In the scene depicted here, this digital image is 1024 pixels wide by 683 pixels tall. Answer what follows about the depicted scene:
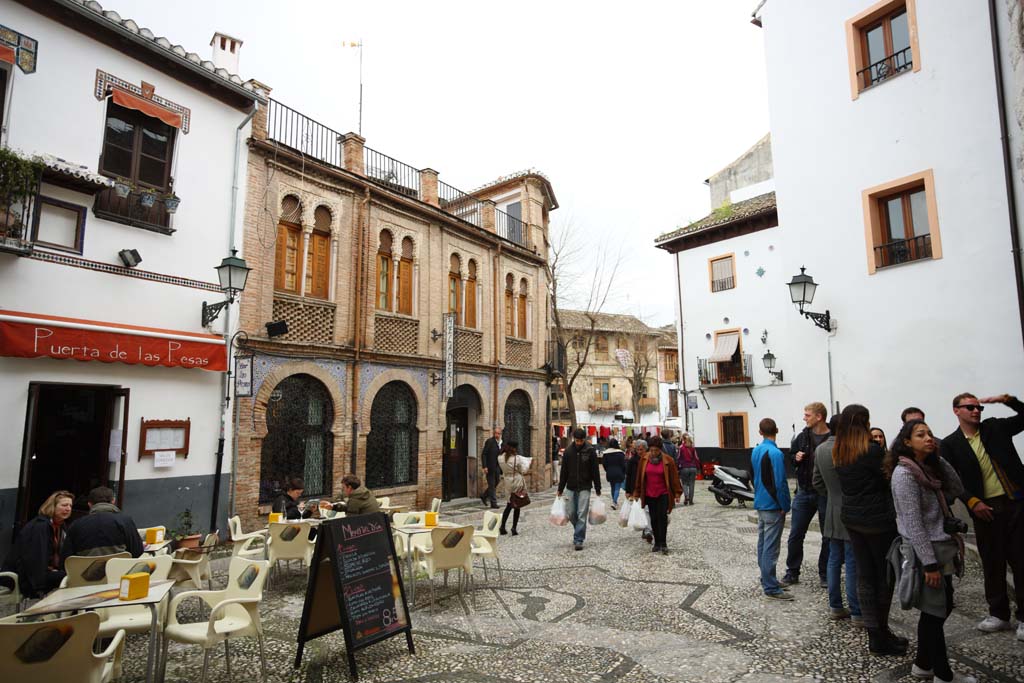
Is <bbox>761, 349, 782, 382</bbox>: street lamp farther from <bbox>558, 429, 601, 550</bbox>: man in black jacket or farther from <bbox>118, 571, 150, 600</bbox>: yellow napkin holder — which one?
<bbox>118, 571, 150, 600</bbox>: yellow napkin holder

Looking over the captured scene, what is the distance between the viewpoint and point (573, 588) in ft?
24.3

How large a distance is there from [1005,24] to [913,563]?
921cm

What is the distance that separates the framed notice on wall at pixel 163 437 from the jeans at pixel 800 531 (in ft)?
31.1

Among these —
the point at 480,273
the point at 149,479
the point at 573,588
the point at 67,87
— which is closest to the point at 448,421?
the point at 480,273

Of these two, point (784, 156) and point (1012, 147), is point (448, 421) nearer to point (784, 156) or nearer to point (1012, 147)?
point (784, 156)

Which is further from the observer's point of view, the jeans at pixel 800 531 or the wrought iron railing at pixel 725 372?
the wrought iron railing at pixel 725 372

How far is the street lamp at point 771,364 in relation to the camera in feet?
69.8

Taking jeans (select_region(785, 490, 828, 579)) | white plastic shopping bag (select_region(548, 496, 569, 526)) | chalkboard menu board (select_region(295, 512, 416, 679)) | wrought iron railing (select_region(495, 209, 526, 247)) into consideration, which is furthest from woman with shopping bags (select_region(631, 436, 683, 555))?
wrought iron railing (select_region(495, 209, 526, 247))

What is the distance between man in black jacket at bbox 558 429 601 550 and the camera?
9.61 meters

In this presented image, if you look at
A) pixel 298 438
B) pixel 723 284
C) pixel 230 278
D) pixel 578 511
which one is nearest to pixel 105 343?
pixel 230 278

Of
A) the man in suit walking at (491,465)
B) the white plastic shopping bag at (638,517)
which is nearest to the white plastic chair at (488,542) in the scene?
the white plastic shopping bag at (638,517)

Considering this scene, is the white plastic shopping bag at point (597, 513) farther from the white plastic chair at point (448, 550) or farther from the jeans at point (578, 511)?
the white plastic chair at point (448, 550)

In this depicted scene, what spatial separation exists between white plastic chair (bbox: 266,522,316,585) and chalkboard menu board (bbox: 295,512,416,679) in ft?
8.07

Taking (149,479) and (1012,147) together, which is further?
(149,479)
